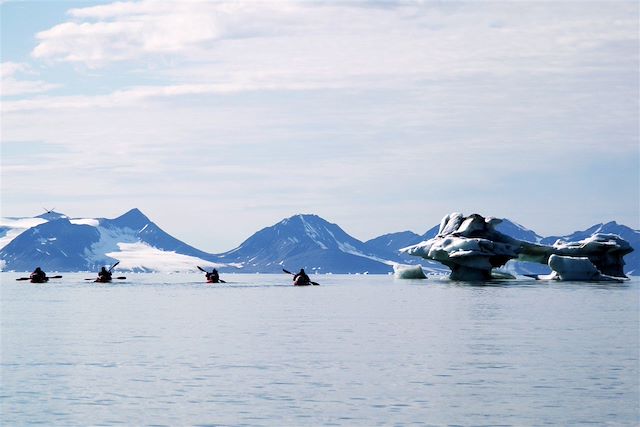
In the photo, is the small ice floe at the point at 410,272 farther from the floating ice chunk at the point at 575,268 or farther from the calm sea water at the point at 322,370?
the calm sea water at the point at 322,370

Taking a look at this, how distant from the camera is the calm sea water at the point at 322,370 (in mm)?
29719

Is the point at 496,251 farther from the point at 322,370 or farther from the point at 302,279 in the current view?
the point at 322,370

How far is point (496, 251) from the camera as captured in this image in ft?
380

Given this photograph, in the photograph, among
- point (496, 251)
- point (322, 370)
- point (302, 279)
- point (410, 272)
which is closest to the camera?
point (322, 370)

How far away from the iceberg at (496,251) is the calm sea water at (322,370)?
44610mm

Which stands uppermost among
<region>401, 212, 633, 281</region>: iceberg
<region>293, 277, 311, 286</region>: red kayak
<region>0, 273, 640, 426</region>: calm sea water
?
<region>401, 212, 633, 281</region>: iceberg

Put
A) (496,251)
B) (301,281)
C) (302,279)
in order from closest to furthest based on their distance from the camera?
1. (496,251)
2. (302,279)
3. (301,281)

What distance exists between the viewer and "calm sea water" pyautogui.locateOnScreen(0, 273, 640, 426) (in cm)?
2972

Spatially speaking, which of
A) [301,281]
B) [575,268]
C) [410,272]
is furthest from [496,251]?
[410,272]

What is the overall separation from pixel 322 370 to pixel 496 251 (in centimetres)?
7948

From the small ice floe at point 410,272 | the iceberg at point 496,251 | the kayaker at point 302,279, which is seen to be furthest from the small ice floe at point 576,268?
the small ice floe at point 410,272

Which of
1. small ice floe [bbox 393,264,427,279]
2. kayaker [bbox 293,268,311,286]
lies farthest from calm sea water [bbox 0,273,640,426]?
small ice floe [bbox 393,264,427,279]

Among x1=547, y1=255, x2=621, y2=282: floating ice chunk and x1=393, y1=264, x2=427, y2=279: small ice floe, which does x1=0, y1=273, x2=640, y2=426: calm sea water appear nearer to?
x1=547, y1=255, x2=621, y2=282: floating ice chunk

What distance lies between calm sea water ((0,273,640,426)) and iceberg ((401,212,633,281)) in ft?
146
